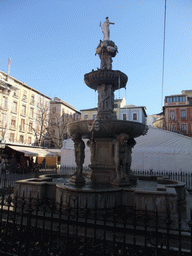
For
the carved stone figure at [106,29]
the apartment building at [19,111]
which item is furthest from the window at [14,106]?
the carved stone figure at [106,29]

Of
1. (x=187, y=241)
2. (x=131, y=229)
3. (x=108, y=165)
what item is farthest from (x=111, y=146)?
(x=187, y=241)

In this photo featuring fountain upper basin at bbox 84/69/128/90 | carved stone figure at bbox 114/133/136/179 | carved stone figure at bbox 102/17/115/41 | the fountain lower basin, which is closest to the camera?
the fountain lower basin

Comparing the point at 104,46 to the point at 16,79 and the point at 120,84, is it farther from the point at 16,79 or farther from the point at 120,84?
the point at 16,79

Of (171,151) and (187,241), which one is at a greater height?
(171,151)

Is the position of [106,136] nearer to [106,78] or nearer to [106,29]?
[106,78]

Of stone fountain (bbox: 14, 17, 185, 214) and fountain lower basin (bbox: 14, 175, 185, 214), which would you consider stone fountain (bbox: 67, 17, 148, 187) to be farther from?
fountain lower basin (bbox: 14, 175, 185, 214)

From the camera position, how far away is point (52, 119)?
127 ft

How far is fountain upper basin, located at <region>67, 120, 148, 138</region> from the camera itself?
5.97 meters

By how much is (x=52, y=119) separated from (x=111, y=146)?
33.3 metres

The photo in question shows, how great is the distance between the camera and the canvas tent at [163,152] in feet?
50.9

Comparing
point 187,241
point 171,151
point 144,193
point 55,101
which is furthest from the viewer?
point 55,101

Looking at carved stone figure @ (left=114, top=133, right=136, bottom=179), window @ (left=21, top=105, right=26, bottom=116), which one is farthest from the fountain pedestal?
window @ (left=21, top=105, right=26, bottom=116)

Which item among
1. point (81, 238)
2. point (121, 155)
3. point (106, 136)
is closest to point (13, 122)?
point (106, 136)

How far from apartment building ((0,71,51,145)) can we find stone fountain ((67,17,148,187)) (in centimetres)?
2297
